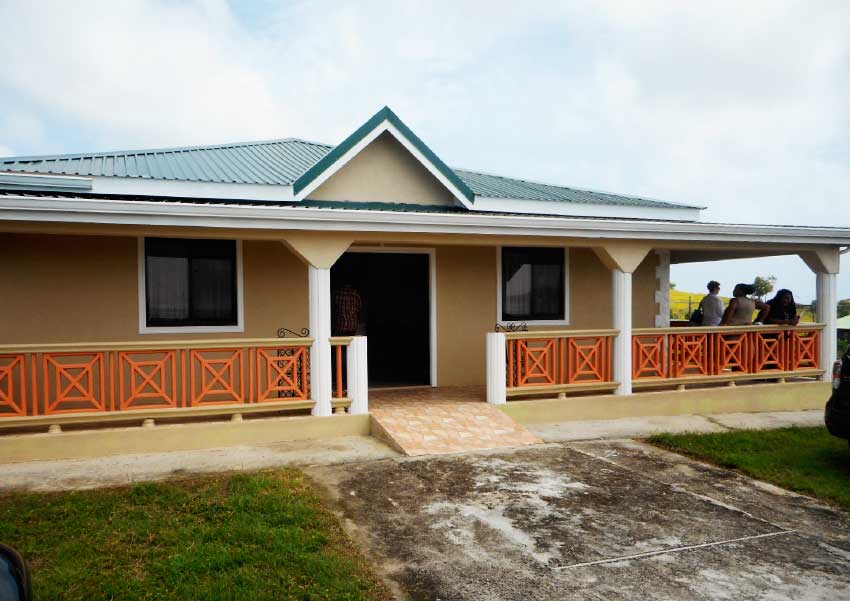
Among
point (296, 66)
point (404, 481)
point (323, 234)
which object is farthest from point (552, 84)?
point (404, 481)

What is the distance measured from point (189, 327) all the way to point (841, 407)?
26.3 ft

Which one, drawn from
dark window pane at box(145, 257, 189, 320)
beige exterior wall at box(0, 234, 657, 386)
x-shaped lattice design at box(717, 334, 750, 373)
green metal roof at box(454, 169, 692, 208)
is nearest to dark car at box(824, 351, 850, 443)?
x-shaped lattice design at box(717, 334, 750, 373)

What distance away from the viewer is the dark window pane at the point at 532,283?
37.5ft

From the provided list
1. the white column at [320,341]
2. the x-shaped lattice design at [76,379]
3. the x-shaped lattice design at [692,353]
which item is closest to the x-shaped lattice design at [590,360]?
the x-shaped lattice design at [692,353]

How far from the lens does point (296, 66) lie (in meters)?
27.0

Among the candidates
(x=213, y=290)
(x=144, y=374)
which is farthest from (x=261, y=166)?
(x=144, y=374)

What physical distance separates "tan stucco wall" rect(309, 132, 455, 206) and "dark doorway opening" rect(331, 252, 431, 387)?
42.6 inches

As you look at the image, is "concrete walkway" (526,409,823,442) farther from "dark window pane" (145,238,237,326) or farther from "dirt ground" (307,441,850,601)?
"dark window pane" (145,238,237,326)

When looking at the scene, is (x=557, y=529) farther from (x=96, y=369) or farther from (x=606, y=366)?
(x=96, y=369)

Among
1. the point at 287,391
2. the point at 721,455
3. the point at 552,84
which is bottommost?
the point at 721,455

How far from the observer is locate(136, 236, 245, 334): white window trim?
9.16 m

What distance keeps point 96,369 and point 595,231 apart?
6758mm

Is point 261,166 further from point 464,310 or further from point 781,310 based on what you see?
point 781,310

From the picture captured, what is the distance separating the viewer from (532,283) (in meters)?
11.6
